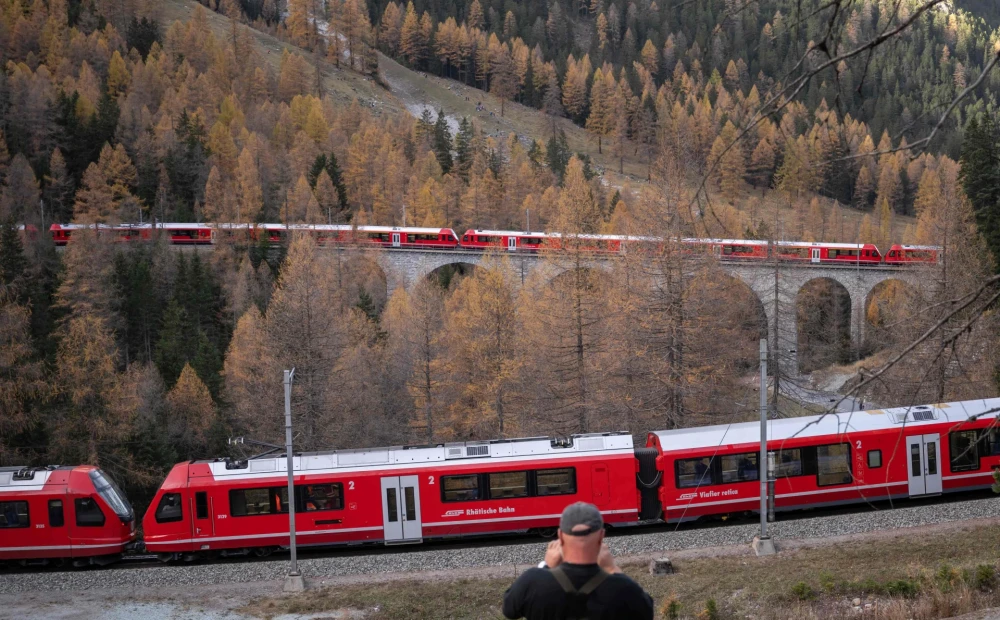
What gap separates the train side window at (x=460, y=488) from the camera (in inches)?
788

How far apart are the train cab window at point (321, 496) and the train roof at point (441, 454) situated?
1.45ft

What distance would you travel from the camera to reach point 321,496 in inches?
792

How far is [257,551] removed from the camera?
2061cm

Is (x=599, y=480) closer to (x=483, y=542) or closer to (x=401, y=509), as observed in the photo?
(x=483, y=542)

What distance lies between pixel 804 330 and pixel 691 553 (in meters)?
46.1

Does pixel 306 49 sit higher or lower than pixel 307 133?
higher


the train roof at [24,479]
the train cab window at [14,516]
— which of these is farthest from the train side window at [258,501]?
the train cab window at [14,516]

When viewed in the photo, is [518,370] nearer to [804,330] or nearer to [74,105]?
[804,330]

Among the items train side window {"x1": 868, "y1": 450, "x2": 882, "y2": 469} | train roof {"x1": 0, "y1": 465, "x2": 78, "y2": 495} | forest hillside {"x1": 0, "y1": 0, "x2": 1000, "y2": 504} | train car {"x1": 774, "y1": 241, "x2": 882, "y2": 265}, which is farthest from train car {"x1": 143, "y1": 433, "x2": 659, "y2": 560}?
train car {"x1": 774, "y1": 241, "x2": 882, "y2": 265}

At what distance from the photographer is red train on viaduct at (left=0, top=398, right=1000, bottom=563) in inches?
786

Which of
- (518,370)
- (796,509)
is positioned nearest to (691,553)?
(796,509)

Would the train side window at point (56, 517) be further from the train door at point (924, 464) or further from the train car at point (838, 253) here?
A: the train car at point (838, 253)

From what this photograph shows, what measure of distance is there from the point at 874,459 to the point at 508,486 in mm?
8703

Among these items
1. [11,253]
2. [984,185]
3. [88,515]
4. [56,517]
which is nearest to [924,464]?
[88,515]
